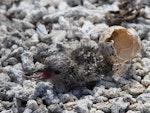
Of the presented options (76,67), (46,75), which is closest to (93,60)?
(76,67)

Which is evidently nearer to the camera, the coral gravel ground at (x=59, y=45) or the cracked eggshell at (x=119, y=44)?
the coral gravel ground at (x=59, y=45)

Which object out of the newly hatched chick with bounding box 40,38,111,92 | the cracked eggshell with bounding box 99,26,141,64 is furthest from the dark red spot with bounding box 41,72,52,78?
the cracked eggshell with bounding box 99,26,141,64

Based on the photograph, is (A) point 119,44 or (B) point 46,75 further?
(A) point 119,44

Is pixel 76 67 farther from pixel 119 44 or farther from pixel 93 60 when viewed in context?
pixel 119 44

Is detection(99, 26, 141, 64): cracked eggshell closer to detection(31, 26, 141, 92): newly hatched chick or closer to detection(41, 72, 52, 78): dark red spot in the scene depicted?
detection(31, 26, 141, 92): newly hatched chick

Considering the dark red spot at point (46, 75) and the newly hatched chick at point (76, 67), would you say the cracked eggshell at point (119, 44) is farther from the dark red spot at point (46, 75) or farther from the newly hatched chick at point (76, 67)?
the dark red spot at point (46, 75)

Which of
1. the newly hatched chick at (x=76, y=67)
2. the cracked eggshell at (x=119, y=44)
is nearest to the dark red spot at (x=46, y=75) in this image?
the newly hatched chick at (x=76, y=67)

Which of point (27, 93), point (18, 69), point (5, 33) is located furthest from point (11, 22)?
point (27, 93)

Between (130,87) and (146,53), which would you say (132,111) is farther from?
(146,53)
